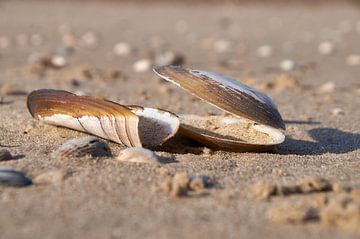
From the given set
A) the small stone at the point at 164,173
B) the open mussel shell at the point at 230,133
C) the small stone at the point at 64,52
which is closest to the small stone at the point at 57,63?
the small stone at the point at 64,52

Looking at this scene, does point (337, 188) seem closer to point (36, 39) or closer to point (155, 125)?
point (155, 125)

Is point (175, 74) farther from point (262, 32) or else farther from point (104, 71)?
point (262, 32)

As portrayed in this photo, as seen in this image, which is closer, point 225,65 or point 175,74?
point 175,74

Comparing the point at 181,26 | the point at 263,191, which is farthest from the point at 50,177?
the point at 181,26

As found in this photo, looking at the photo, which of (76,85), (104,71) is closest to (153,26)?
(104,71)

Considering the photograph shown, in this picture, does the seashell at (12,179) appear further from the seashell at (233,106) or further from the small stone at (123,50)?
the small stone at (123,50)

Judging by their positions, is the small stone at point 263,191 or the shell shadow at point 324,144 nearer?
the small stone at point 263,191

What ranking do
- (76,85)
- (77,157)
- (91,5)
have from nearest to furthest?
(77,157) < (76,85) < (91,5)
